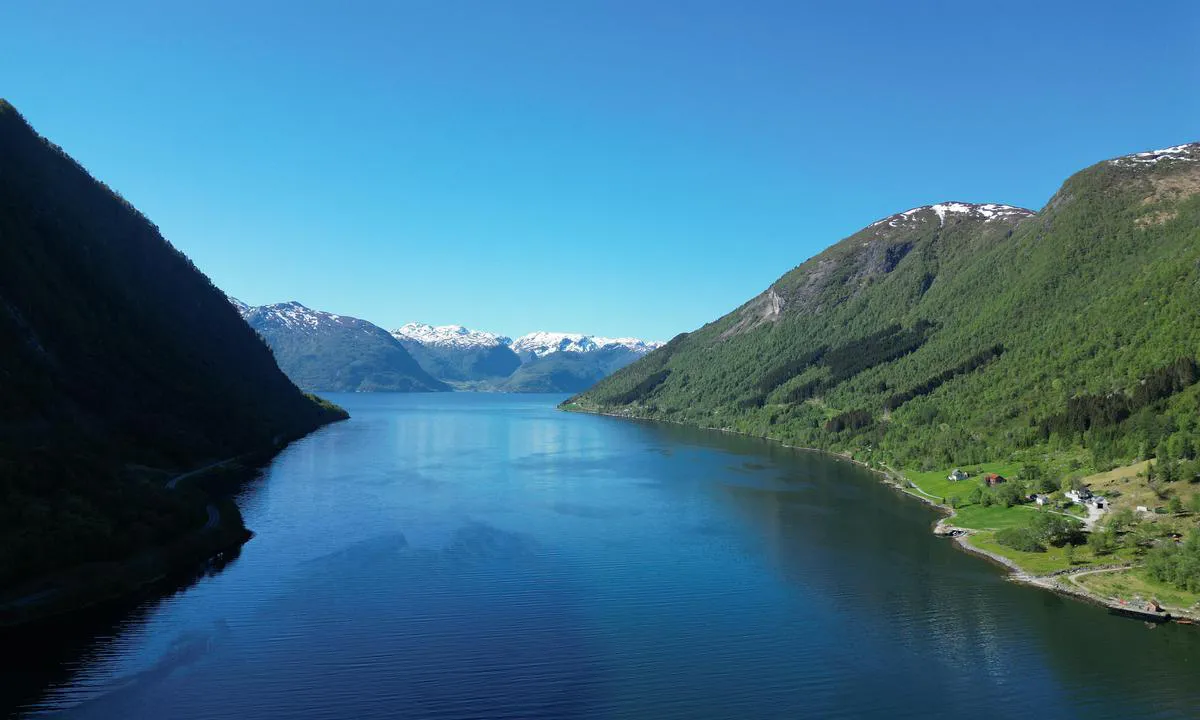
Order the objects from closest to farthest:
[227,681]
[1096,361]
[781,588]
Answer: [227,681] < [781,588] < [1096,361]

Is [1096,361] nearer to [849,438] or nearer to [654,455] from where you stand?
[849,438]

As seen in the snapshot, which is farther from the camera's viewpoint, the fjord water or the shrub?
the shrub

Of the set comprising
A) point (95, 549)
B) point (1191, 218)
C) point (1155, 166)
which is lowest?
point (95, 549)

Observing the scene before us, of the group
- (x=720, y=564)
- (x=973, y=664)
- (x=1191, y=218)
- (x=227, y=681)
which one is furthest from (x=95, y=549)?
(x=1191, y=218)

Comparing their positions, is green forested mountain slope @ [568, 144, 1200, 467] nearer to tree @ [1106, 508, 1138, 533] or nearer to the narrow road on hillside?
tree @ [1106, 508, 1138, 533]

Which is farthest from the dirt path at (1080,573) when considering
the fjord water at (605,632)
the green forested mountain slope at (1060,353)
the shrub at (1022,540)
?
the green forested mountain slope at (1060,353)

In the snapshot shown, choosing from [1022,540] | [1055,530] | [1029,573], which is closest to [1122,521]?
[1055,530]

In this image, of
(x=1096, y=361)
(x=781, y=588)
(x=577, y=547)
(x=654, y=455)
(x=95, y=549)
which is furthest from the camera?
(x=654, y=455)

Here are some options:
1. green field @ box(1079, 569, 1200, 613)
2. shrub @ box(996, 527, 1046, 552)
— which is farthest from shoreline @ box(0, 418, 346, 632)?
shrub @ box(996, 527, 1046, 552)
